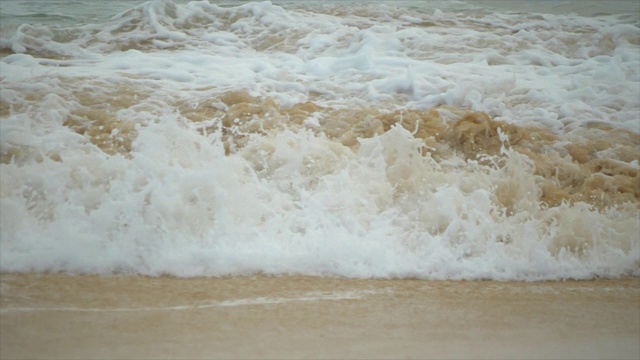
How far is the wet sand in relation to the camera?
2.27 m

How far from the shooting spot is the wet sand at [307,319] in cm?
227

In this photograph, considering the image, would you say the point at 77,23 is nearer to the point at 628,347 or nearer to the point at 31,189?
the point at 31,189

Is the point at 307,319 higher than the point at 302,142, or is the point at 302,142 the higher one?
the point at 302,142

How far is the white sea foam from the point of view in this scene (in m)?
2.88

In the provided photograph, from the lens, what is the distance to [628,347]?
2424 mm

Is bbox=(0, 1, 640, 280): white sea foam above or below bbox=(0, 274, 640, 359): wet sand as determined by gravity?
above

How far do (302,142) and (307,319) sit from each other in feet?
3.69

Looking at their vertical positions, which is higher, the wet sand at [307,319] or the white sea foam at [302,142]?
the white sea foam at [302,142]

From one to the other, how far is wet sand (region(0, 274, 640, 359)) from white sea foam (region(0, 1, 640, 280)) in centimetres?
12

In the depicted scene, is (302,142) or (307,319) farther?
(302,142)

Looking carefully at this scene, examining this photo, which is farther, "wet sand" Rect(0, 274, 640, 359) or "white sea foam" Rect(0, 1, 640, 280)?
"white sea foam" Rect(0, 1, 640, 280)

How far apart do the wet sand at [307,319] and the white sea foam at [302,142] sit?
0.12 m

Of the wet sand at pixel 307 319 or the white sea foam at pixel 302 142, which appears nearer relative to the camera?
the wet sand at pixel 307 319

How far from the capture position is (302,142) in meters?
3.44
